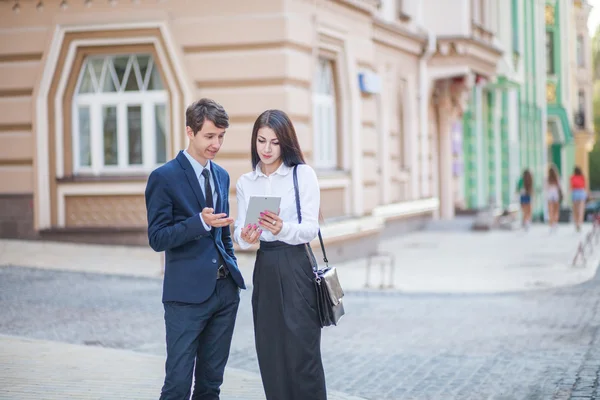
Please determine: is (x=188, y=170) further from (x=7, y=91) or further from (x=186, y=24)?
(x=7, y=91)

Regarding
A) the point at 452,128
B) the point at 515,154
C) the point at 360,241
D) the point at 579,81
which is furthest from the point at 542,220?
the point at 579,81

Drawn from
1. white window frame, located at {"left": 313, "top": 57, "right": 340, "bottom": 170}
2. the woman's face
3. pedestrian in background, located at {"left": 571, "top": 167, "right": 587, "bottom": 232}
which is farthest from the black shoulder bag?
pedestrian in background, located at {"left": 571, "top": 167, "right": 587, "bottom": 232}

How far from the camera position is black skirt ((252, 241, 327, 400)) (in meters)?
5.98

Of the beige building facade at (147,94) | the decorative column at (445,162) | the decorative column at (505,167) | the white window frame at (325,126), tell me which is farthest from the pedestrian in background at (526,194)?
the white window frame at (325,126)

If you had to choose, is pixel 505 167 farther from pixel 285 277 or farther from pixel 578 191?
pixel 285 277

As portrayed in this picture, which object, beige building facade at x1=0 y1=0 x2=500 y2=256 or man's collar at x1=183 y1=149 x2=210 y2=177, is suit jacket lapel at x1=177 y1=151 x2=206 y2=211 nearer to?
man's collar at x1=183 y1=149 x2=210 y2=177

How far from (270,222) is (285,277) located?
0.36m

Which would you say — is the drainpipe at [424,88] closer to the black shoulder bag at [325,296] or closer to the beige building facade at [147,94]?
the beige building facade at [147,94]

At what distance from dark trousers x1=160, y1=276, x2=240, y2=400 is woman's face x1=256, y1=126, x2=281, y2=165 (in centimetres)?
65

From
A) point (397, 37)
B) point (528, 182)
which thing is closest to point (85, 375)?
point (397, 37)

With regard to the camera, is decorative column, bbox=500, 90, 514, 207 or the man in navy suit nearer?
the man in navy suit

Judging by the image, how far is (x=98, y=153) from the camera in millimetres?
18047

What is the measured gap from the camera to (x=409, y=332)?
37.5 ft

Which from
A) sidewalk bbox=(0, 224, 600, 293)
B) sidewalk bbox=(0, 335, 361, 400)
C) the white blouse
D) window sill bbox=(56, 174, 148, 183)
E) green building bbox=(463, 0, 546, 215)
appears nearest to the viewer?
the white blouse
